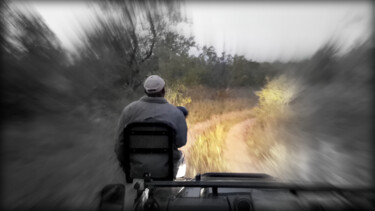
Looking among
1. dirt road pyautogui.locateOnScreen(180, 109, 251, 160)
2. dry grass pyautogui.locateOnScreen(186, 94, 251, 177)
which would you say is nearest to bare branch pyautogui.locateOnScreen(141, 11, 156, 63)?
dirt road pyautogui.locateOnScreen(180, 109, 251, 160)

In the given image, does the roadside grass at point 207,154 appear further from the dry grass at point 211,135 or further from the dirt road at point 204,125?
the dirt road at point 204,125

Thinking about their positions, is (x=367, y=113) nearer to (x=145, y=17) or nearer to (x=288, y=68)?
(x=288, y=68)

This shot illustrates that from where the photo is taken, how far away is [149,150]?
305 cm

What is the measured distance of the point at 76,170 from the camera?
785 centimetres

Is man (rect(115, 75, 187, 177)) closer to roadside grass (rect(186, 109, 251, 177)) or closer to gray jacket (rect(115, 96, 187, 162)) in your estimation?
gray jacket (rect(115, 96, 187, 162))

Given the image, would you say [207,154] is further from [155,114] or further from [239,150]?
[155,114]

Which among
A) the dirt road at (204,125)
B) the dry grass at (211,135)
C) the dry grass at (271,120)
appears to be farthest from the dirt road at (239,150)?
the dirt road at (204,125)

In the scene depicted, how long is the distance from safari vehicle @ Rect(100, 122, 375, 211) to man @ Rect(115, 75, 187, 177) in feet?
0.98

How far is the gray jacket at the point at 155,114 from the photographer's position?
3307 mm

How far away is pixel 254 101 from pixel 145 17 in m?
9.91

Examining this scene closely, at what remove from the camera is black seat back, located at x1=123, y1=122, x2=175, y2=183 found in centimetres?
297

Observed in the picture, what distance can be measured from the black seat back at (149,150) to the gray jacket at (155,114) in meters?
0.26

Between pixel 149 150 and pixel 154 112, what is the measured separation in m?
0.43

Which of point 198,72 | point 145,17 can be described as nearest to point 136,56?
point 145,17
